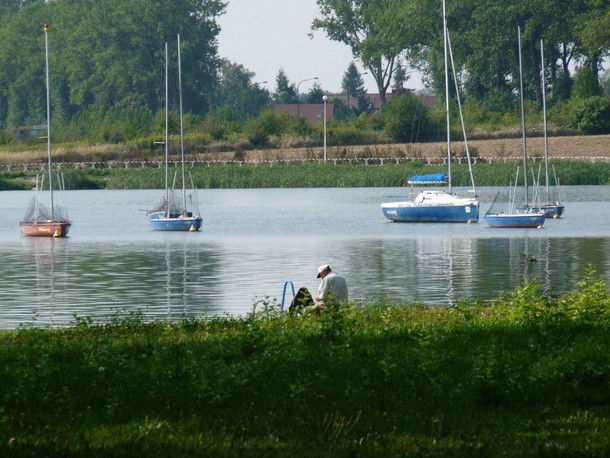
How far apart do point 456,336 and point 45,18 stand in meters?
161

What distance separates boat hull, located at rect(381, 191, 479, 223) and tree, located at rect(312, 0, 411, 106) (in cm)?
7961

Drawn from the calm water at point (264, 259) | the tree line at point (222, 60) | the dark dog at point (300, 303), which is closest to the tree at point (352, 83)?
the tree line at point (222, 60)

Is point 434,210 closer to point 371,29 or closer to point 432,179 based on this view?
point 432,179

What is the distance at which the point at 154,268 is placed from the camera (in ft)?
129

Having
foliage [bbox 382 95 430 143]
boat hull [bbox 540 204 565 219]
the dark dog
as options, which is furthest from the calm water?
foliage [bbox 382 95 430 143]

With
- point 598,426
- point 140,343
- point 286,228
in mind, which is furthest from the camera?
point 286,228

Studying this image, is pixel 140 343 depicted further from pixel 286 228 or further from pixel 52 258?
pixel 286 228

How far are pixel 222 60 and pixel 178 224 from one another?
4288 inches

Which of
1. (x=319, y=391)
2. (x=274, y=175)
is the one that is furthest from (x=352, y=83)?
(x=319, y=391)

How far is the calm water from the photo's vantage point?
29.4m

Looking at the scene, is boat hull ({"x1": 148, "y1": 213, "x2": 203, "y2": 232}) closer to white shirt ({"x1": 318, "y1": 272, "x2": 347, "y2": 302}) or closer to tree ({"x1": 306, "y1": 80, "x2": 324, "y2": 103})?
white shirt ({"x1": 318, "y1": 272, "x2": 347, "y2": 302})

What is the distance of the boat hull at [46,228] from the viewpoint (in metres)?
54.8

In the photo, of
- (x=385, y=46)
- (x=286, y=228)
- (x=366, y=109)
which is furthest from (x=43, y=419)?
(x=366, y=109)

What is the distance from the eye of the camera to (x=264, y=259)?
137 ft
